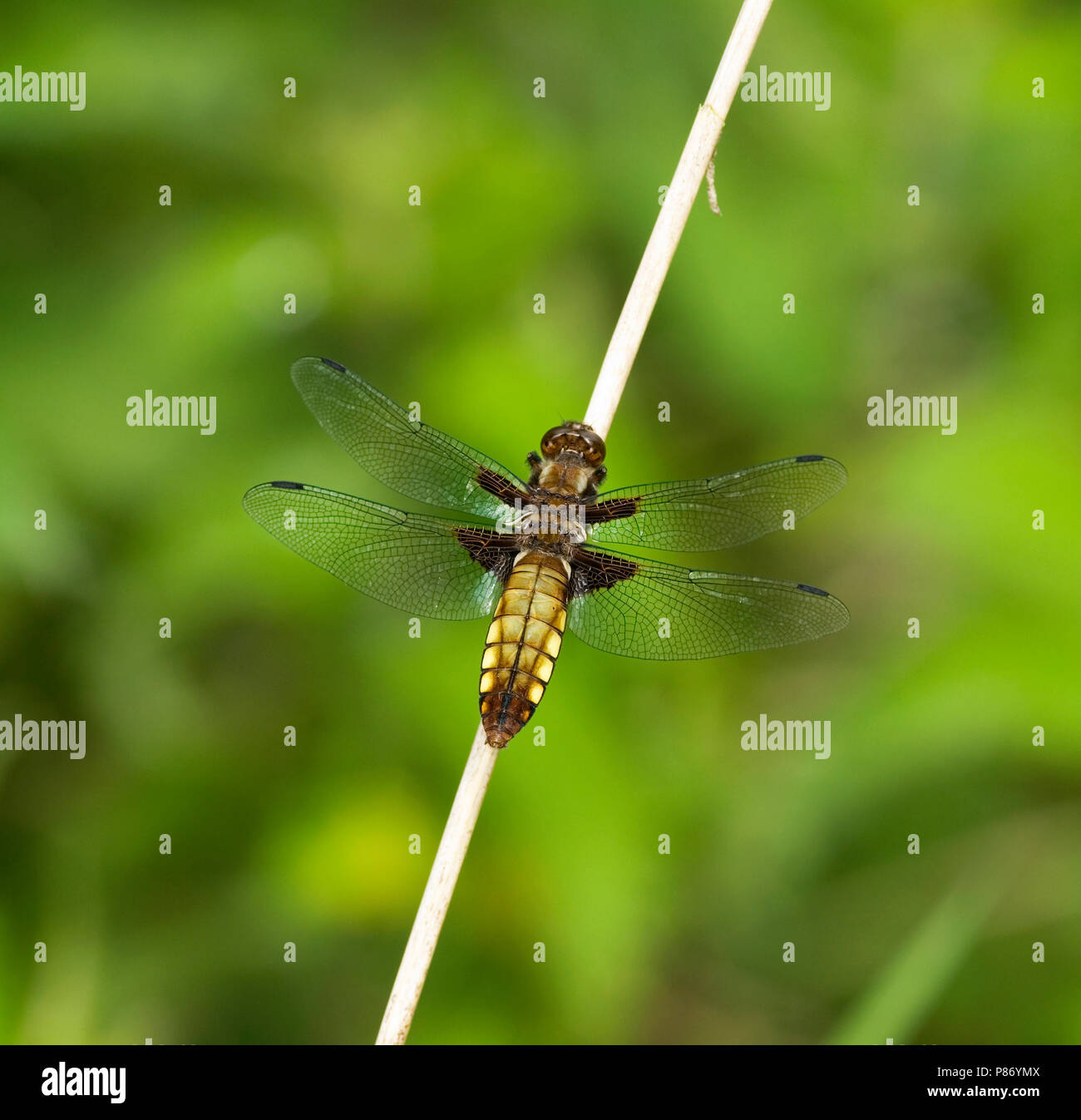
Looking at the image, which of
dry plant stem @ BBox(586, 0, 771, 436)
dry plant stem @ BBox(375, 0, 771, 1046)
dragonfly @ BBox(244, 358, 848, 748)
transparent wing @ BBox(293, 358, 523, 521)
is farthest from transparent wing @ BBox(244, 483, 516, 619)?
dry plant stem @ BBox(586, 0, 771, 436)

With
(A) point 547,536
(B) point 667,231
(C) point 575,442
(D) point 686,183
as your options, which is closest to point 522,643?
(A) point 547,536

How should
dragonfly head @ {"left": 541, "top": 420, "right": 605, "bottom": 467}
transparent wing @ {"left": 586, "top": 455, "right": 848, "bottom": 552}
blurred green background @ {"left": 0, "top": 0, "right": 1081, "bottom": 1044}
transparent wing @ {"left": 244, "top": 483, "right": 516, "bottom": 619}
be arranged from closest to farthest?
1. dragonfly head @ {"left": 541, "top": 420, "right": 605, "bottom": 467}
2. transparent wing @ {"left": 244, "top": 483, "right": 516, "bottom": 619}
3. transparent wing @ {"left": 586, "top": 455, "right": 848, "bottom": 552}
4. blurred green background @ {"left": 0, "top": 0, "right": 1081, "bottom": 1044}

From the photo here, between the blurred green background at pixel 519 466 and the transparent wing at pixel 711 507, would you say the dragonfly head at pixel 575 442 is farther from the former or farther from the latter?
the blurred green background at pixel 519 466

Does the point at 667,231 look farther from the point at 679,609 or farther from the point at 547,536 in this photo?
the point at 679,609

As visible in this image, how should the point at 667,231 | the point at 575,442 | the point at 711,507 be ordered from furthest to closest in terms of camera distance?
1. the point at 711,507
2. the point at 575,442
3. the point at 667,231

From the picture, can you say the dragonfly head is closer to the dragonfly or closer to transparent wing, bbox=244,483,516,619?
the dragonfly

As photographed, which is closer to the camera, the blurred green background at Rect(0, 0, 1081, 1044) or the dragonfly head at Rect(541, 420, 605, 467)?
the dragonfly head at Rect(541, 420, 605, 467)
